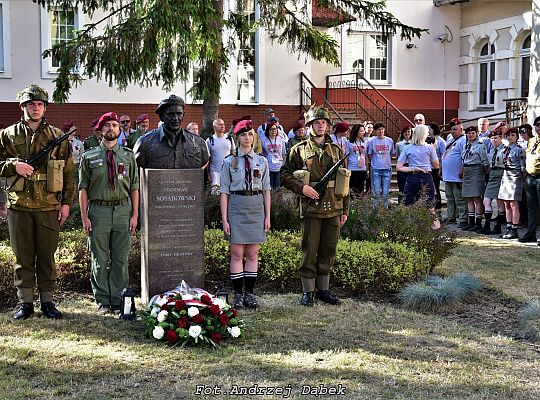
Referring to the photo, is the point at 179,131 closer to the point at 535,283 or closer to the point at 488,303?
the point at 488,303

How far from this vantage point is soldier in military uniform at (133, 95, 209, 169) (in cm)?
775

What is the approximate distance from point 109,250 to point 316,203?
2.23 meters

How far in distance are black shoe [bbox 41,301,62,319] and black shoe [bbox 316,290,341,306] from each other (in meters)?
2.81

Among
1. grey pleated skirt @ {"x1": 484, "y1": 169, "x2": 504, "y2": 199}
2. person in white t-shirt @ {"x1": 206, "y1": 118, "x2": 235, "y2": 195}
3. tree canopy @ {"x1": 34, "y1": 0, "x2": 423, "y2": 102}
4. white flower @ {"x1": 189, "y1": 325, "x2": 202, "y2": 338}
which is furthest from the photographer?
person in white t-shirt @ {"x1": 206, "y1": 118, "x2": 235, "y2": 195}

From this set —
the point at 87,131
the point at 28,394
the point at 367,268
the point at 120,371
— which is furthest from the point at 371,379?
the point at 87,131

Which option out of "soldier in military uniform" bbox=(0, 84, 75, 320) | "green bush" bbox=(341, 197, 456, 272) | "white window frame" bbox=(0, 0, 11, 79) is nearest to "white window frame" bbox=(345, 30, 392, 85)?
"white window frame" bbox=(0, 0, 11, 79)

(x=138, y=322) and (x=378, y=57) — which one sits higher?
(x=378, y=57)

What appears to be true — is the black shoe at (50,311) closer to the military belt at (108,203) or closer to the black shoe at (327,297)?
the military belt at (108,203)

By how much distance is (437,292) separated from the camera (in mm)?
8328

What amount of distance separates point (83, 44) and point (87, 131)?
25.0 ft

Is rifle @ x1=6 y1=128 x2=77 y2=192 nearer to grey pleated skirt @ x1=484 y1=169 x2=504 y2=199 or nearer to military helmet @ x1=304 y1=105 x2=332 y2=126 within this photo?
military helmet @ x1=304 y1=105 x2=332 y2=126

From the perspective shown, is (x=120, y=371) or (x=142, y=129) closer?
(x=120, y=371)

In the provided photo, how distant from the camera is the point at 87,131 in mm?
20312

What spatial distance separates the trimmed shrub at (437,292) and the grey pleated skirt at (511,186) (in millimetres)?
4609
